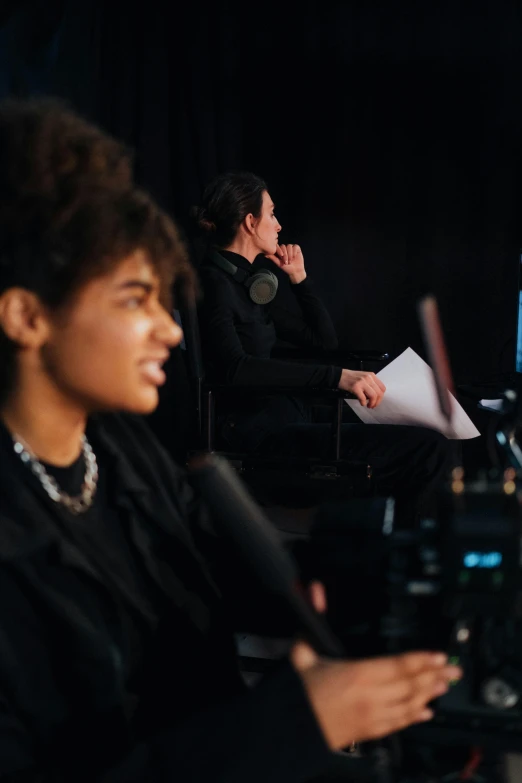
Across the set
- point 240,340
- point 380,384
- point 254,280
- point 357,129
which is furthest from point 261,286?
point 357,129

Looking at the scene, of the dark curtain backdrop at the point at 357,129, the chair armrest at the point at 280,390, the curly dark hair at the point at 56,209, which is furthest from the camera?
the dark curtain backdrop at the point at 357,129

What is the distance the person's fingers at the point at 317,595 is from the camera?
2.06ft

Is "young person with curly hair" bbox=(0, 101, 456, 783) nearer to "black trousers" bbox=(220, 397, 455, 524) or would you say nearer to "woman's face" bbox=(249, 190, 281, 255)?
"black trousers" bbox=(220, 397, 455, 524)

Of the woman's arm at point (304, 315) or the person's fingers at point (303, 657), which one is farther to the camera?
the woman's arm at point (304, 315)

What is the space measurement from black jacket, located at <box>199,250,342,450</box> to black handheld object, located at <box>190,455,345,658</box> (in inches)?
57.8

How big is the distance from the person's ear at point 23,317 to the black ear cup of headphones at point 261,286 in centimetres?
176

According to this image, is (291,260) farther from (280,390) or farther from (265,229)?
(280,390)

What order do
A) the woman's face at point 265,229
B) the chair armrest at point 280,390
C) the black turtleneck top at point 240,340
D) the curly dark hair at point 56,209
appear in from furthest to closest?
the woman's face at point 265,229
the black turtleneck top at point 240,340
the chair armrest at point 280,390
the curly dark hair at point 56,209

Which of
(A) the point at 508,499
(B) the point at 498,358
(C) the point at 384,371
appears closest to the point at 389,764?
(A) the point at 508,499

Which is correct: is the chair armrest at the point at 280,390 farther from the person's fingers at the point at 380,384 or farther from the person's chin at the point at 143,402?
the person's chin at the point at 143,402

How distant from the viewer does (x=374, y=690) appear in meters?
0.58

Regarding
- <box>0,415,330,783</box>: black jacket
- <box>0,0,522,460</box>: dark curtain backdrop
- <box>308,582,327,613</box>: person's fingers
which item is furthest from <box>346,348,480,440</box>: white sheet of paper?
<box>308,582,327,613</box>: person's fingers

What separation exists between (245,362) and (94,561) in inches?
60.8

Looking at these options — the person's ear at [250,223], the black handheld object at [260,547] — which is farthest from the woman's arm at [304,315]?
the black handheld object at [260,547]
